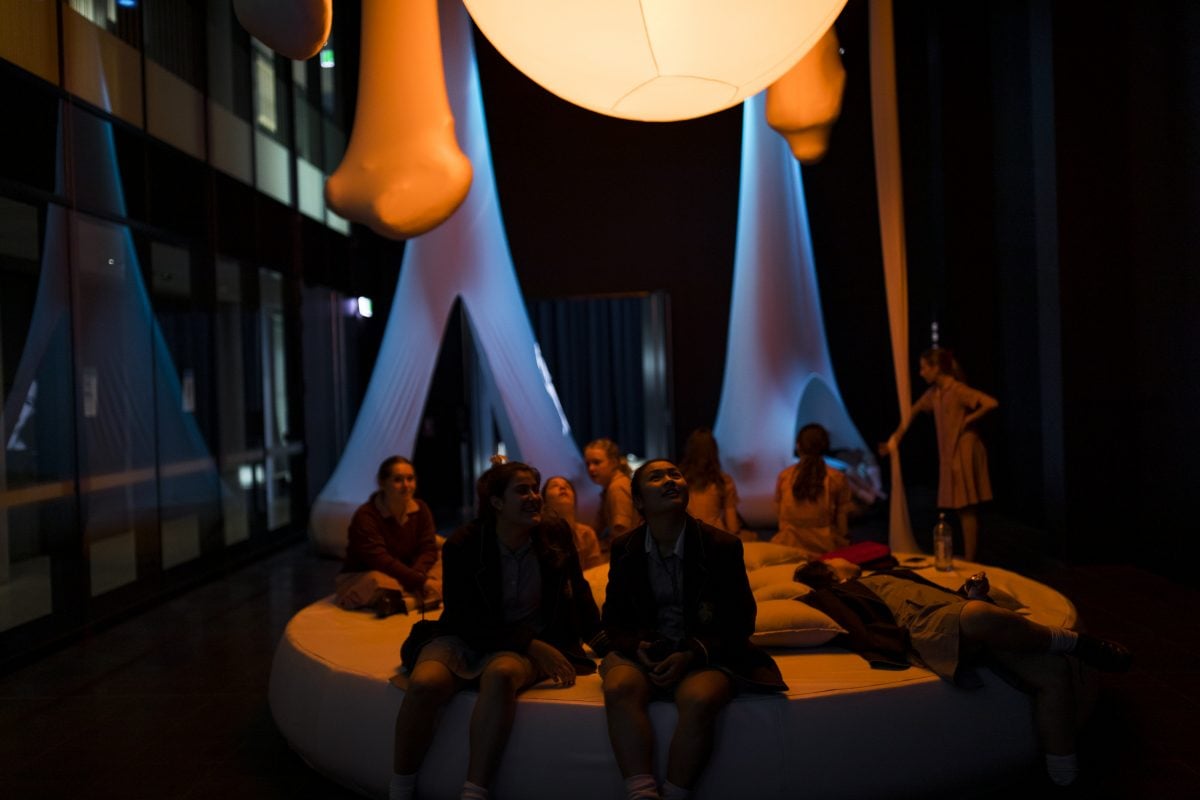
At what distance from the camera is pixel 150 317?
632 cm

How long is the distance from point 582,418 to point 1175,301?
755 cm

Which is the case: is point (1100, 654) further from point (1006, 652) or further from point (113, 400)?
point (113, 400)

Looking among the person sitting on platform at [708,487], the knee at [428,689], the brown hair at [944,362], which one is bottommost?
the knee at [428,689]

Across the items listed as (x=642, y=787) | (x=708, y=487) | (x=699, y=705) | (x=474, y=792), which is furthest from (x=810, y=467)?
(x=474, y=792)

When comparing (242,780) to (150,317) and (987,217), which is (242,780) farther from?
(987,217)

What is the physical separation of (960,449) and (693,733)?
14.0 ft

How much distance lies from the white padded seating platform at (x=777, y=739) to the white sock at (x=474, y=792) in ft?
0.33

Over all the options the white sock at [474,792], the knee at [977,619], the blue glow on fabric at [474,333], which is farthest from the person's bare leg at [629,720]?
the blue glow on fabric at [474,333]

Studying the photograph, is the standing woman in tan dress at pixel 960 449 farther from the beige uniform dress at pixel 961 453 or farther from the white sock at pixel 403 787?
the white sock at pixel 403 787

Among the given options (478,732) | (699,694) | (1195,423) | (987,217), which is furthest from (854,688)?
(987,217)

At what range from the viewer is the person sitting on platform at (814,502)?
5.21 meters

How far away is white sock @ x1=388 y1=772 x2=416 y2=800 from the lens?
2.81 meters

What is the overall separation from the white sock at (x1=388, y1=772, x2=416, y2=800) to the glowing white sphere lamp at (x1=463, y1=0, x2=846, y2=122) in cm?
197

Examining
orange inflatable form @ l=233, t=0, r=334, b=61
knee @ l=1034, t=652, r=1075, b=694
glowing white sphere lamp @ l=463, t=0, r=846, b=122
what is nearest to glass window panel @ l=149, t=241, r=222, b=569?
orange inflatable form @ l=233, t=0, r=334, b=61
